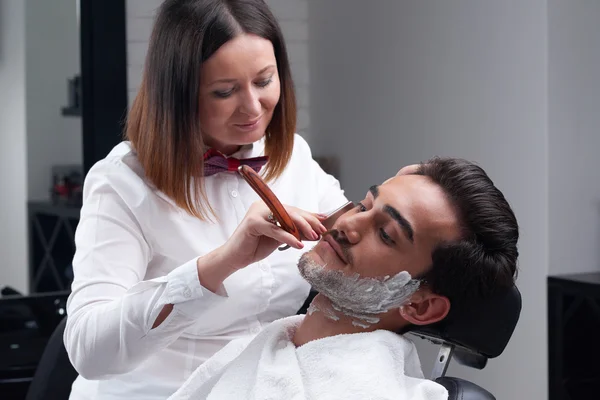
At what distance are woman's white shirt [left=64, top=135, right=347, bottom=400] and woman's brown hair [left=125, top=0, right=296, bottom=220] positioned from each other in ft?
0.16

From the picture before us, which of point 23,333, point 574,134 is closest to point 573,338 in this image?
point 574,134

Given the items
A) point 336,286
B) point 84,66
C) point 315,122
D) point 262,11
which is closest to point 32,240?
point 84,66

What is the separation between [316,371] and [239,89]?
0.64 metres

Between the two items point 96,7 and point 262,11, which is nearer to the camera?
point 262,11

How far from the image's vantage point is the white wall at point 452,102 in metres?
3.01

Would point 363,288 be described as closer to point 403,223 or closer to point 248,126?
point 403,223

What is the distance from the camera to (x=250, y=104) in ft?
6.01

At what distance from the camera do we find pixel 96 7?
12.2ft

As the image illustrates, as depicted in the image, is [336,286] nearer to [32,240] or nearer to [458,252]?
[458,252]

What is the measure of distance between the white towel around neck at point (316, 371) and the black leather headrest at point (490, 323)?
4.8 inches

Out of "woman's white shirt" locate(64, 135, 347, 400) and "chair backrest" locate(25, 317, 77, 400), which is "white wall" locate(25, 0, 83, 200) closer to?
"chair backrest" locate(25, 317, 77, 400)

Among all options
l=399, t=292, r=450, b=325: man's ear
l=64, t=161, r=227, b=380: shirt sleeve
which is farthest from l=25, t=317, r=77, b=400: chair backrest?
l=399, t=292, r=450, b=325: man's ear

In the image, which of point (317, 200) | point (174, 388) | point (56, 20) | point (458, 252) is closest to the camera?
point (458, 252)

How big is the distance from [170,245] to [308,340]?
1.35 ft
